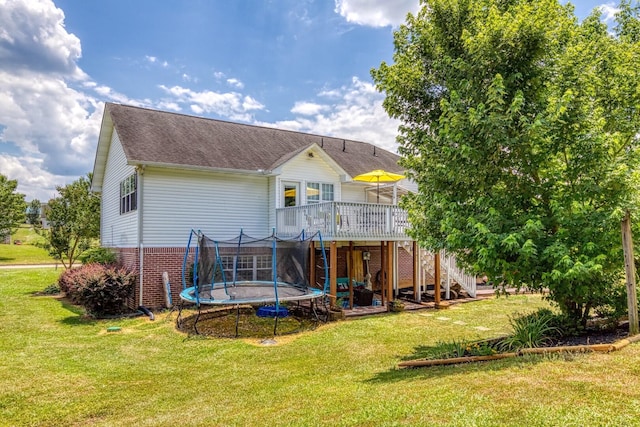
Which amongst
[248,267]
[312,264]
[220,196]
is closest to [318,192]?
[312,264]

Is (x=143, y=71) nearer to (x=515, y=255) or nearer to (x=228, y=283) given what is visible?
(x=228, y=283)

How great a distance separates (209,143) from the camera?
623 inches

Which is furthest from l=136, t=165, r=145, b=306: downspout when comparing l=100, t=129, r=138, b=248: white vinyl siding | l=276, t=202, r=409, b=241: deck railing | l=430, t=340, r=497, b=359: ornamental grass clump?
l=430, t=340, r=497, b=359: ornamental grass clump

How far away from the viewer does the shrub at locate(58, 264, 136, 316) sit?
1169 centimetres

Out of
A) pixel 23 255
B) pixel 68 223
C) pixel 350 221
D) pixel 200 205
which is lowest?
pixel 23 255

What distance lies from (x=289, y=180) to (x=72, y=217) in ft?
36.6

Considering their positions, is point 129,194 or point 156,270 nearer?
point 156,270

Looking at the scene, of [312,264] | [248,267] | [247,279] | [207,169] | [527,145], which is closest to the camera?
[527,145]

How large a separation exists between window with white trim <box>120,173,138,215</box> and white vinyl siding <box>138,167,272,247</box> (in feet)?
2.75

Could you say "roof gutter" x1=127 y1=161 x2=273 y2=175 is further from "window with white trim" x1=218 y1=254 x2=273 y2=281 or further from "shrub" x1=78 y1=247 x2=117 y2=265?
"shrub" x1=78 y1=247 x2=117 y2=265

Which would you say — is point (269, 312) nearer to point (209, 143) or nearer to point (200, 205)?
point (200, 205)

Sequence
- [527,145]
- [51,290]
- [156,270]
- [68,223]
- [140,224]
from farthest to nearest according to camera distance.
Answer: [68,223]
[51,290]
[156,270]
[140,224]
[527,145]

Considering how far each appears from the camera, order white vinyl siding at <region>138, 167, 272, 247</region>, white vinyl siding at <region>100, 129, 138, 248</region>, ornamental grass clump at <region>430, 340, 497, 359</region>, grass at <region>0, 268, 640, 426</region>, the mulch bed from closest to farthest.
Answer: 1. grass at <region>0, 268, 640, 426</region>
2. the mulch bed
3. ornamental grass clump at <region>430, 340, 497, 359</region>
4. white vinyl siding at <region>138, 167, 272, 247</region>
5. white vinyl siding at <region>100, 129, 138, 248</region>

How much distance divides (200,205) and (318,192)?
15.4 feet
